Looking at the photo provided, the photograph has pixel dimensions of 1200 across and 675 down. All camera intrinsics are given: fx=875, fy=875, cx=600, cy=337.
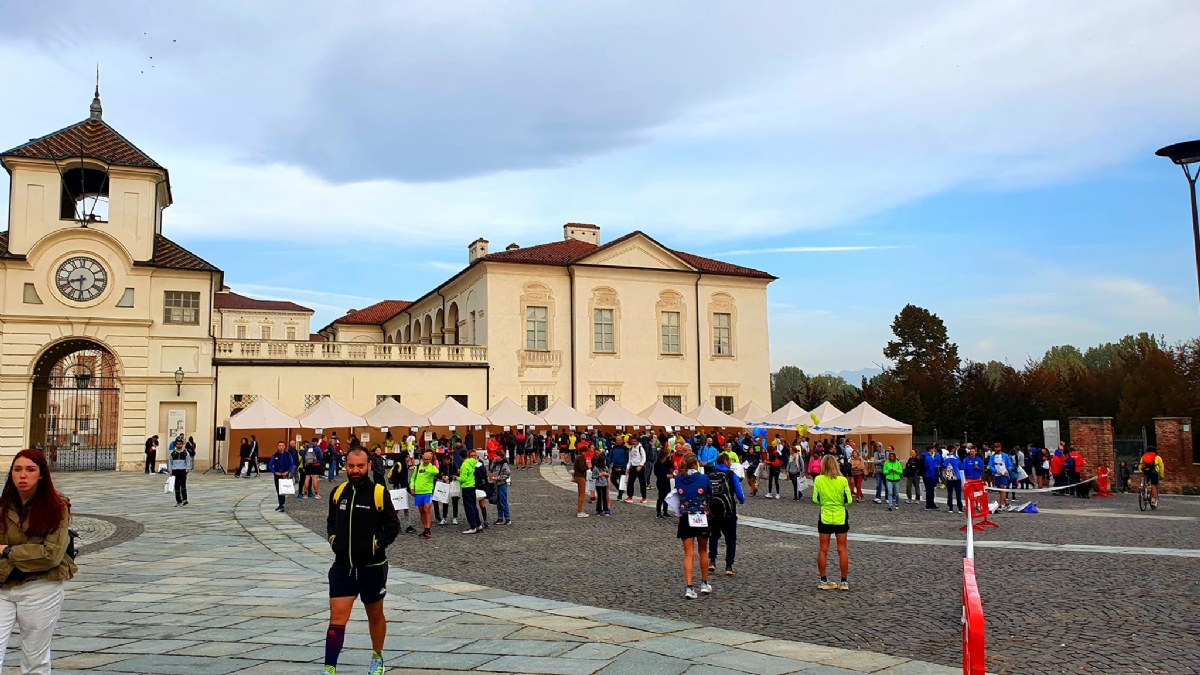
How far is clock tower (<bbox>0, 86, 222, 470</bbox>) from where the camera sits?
32219 mm

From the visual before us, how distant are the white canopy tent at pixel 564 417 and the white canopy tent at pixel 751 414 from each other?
7234 millimetres

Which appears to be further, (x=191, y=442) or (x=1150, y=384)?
(x=1150, y=384)

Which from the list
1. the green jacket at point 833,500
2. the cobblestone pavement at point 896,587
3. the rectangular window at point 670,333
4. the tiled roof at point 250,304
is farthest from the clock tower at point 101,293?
the tiled roof at point 250,304

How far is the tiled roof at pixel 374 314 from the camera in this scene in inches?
2628

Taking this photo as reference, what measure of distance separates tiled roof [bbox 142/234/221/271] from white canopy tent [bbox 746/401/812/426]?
75.9ft

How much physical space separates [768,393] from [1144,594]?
121ft

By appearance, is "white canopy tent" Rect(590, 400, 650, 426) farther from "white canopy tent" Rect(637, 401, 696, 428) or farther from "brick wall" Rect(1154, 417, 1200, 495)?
"brick wall" Rect(1154, 417, 1200, 495)

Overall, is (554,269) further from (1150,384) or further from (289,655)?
(289,655)

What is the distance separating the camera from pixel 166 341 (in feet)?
112

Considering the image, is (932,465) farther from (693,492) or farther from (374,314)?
(374,314)

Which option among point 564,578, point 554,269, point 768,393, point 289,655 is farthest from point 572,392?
point 289,655

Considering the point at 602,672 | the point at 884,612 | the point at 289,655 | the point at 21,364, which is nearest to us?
the point at 602,672

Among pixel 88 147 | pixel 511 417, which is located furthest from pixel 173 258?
pixel 511 417

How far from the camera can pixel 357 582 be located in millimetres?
6246
